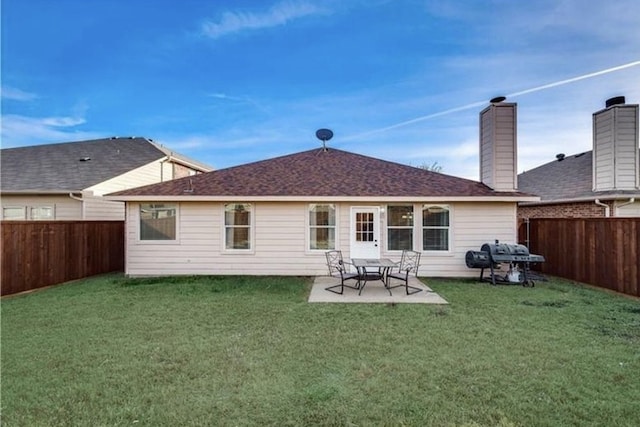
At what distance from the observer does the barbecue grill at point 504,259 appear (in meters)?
8.88

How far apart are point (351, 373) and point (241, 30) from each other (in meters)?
11.8

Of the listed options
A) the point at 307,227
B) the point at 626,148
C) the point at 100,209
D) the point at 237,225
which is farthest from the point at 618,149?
the point at 100,209

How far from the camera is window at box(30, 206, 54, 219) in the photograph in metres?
12.0

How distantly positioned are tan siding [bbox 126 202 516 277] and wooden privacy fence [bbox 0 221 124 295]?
1.37m

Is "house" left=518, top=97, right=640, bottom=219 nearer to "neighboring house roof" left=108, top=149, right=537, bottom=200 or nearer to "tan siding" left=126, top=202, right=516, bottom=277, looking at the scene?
"neighboring house roof" left=108, top=149, right=537, bottom=200

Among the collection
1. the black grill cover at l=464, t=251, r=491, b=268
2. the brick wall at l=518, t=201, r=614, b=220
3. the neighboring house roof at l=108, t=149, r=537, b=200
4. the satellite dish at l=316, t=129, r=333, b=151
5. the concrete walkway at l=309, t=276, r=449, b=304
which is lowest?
the concrete walkway at l=309, t=276, r=449, b=304

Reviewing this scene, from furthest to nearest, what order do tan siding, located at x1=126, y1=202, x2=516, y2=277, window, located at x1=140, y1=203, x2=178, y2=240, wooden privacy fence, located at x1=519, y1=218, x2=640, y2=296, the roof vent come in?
the roof vent < window, located at x1=140, y1=203, x2=178, y2=240 < tan siding, located at x1=126, y1=202, x2=516, y2=277 < wooden privacy fence, located at x1=519, y1=218, x2=640, y2=296

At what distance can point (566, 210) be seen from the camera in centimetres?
1214

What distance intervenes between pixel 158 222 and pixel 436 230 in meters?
8.41

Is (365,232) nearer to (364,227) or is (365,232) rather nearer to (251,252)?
(364,227)

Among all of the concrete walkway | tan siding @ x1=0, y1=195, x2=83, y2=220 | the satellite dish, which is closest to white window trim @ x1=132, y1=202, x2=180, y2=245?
tan siding @ x1=0, y1=195, x2=83, y2=220

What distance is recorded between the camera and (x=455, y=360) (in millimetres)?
4152

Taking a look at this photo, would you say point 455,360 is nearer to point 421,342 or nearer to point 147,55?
point 421,342

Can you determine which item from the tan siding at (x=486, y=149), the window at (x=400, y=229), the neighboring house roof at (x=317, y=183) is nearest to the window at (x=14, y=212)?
the neighboring house roof at (x=317, y=183)
